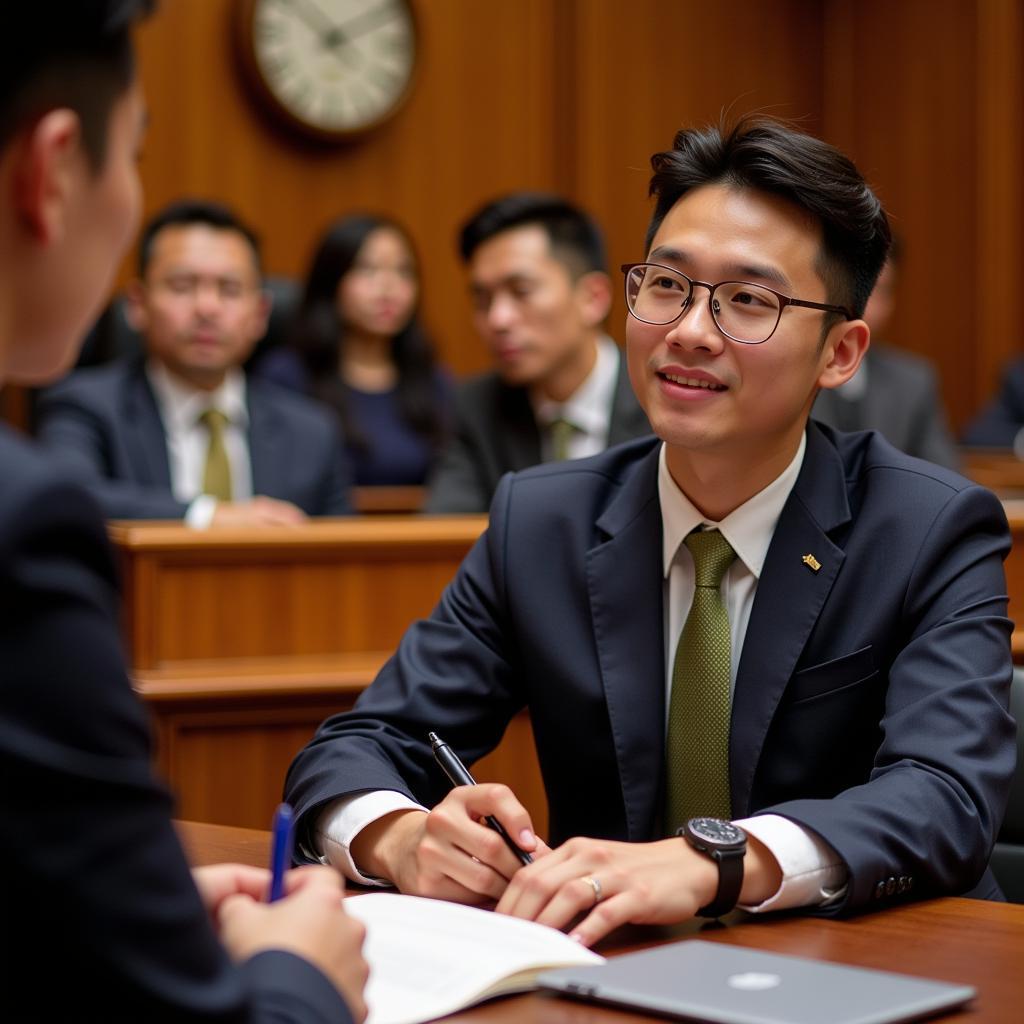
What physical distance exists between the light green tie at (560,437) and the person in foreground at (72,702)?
333cm

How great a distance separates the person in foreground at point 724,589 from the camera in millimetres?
1775

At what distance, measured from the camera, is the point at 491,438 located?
430cm

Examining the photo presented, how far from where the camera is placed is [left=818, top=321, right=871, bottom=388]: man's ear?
1978 millimetres

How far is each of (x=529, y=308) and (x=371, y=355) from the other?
133 centimetres

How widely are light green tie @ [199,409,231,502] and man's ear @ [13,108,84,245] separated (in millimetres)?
3610

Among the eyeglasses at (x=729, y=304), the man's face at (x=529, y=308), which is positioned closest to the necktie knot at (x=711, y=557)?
the eyeglasses at (x=729, y=304)

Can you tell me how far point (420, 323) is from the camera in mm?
5594

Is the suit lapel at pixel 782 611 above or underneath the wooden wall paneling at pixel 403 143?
underneath

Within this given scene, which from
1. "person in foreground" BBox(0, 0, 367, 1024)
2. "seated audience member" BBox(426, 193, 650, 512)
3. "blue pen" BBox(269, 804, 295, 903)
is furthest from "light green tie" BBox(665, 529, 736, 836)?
"seated audience member" BBox(426, 193, 650, 512)

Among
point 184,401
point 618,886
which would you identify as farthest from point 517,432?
point 618,886

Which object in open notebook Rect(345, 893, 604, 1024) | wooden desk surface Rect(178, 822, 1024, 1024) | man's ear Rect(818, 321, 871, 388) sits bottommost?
wooden desk surface Rect(178, 822, 1024, 1024)

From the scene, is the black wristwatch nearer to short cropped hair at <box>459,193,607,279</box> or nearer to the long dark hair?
short cropped hair at <box>459,193,607,279</box>

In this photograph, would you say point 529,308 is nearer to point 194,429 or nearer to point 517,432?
point 517,432

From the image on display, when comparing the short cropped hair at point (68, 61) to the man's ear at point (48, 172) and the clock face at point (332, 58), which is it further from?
the clock face at point (332, 58)
